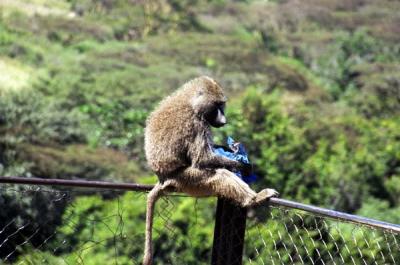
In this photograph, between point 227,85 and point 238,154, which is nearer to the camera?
point 238,154

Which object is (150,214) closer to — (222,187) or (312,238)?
(222,187)

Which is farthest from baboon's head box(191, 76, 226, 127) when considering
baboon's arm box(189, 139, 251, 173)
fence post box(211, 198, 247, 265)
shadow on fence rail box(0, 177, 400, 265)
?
fence post box(211, 198, 247, 265)

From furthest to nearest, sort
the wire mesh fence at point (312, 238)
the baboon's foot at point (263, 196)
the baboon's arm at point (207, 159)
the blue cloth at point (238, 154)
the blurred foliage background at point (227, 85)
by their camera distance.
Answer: the blurred foliage background at point (227, 85) → the baboon's arm at point (207, 159) → the blue cloth at point (238, 154) → the baboon's foot at point (263, 196) → the wire mesh fence at point (312, 238)

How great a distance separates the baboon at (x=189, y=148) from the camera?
4.18 metres

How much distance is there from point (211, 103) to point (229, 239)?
1.28 meters

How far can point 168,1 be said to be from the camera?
4453 cm

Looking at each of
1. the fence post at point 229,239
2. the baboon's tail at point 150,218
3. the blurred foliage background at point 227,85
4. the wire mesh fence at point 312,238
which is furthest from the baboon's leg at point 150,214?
the blurred foliage background at point 227,85

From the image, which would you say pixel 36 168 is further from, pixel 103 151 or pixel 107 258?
pixel 107 258

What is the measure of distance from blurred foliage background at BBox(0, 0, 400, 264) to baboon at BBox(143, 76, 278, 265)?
1.23 metres

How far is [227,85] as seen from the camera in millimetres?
35094

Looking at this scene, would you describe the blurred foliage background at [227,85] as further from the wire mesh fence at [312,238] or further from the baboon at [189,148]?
the wire mesh fence at [312,238]

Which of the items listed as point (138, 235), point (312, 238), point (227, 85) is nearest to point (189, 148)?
point (312, 238)

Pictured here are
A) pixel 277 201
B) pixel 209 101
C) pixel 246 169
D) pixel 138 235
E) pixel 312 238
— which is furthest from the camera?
pixel 138 235

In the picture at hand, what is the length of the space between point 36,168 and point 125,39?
2397 cm
